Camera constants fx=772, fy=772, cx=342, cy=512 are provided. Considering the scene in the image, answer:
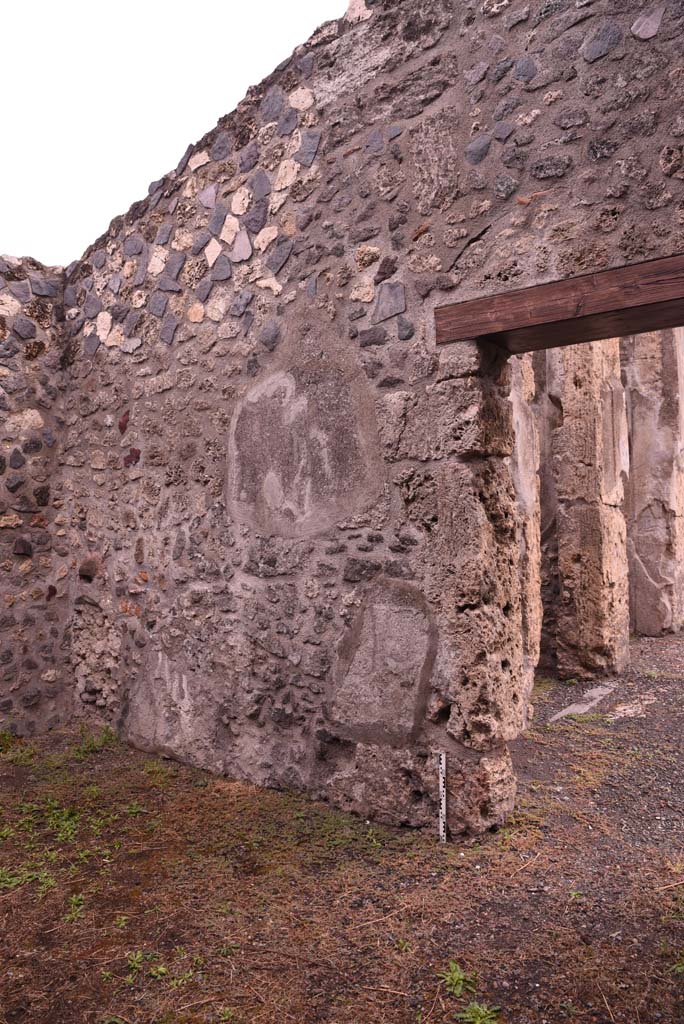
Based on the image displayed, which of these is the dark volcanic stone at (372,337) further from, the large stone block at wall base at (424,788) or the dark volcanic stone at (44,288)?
the dark volcanic stone at (44,288)

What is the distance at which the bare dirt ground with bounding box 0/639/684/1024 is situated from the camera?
205 cm

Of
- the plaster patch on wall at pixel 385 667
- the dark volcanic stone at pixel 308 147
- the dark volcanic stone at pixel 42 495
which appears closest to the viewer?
the plaster patch on wall at pixel 385 667

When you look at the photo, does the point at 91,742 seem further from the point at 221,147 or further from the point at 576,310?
the point at 576,310

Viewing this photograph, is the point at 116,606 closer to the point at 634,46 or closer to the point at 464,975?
the point at 464,975

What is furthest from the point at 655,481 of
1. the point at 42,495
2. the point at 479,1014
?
the point at 479,1014

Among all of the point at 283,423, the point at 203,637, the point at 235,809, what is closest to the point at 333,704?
the point at 235,809

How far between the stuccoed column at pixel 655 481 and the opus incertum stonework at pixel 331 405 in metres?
2.97

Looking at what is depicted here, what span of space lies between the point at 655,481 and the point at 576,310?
533 cm

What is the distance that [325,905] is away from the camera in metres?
2.55

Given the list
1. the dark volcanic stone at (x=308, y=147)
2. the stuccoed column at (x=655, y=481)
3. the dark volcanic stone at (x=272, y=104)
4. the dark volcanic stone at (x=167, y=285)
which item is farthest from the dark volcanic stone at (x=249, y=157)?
the stuccoed column at (x=655, y=481)

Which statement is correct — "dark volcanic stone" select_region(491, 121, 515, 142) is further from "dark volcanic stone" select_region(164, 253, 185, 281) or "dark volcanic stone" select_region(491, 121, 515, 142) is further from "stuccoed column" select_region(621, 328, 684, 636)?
"stuccoed column" select_region(621, 328, 684, 636)

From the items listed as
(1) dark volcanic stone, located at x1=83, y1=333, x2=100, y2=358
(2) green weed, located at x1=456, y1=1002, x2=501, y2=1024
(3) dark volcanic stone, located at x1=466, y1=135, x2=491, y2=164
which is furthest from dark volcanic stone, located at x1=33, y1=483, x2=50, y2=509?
(2) green weed, located at x1=456, y1=1002, x2=501, y2=1024

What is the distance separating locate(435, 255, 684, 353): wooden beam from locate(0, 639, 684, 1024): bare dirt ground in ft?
6.27

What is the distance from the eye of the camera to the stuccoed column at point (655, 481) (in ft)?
23.9
